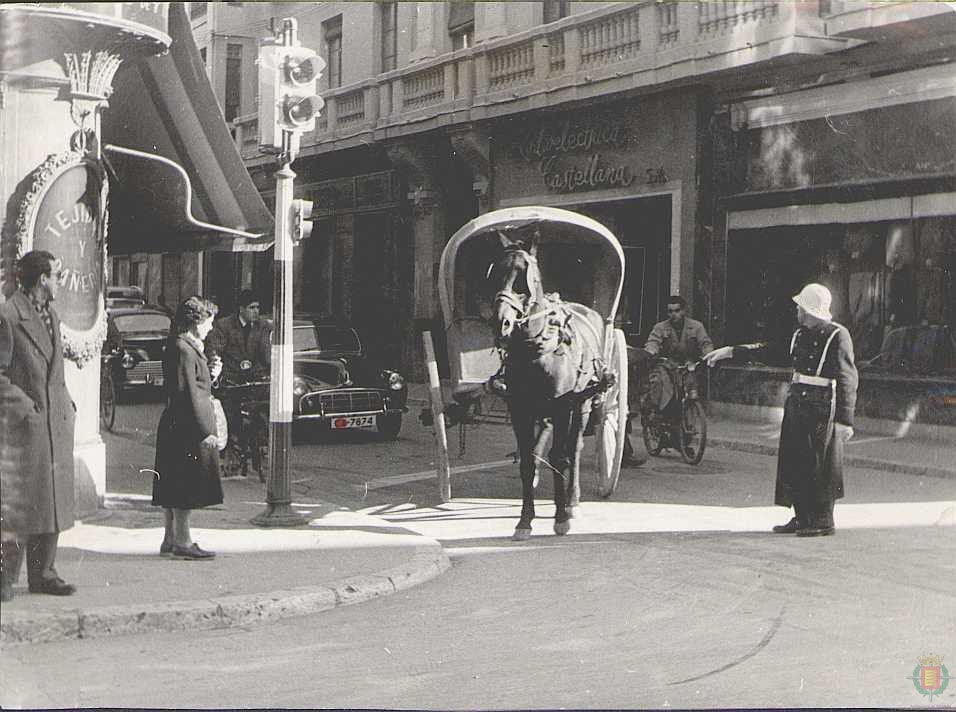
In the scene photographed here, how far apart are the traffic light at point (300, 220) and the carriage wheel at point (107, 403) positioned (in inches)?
58.5

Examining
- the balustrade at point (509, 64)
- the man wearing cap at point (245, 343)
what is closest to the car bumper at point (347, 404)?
the man wearing cap at point (245, 343)

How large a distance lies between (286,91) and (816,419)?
4.12 meters

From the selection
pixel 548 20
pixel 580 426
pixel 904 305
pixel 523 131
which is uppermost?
pixel 548 20

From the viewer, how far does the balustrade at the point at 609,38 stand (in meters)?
10.8

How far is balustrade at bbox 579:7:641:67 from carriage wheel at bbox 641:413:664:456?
135 inches

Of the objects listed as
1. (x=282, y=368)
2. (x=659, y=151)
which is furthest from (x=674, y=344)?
(x=282, y=368)

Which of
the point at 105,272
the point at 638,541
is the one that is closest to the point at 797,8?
the point at 638,541

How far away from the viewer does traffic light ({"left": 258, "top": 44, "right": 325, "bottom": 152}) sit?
7.35 metres

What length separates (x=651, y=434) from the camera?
458 inches

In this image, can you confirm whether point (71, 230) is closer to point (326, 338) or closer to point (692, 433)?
point (326, 338)

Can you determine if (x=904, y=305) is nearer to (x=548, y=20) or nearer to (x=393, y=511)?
(x=548, y=20)

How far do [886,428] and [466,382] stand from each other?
189 inches

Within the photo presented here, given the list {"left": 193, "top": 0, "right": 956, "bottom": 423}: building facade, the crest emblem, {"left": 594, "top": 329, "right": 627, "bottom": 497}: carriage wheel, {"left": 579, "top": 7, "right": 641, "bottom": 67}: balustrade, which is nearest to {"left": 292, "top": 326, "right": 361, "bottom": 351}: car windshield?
{"left": 193, "top": 0, "right": 956, "bottom": 423}: building facade

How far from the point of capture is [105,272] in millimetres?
6887
